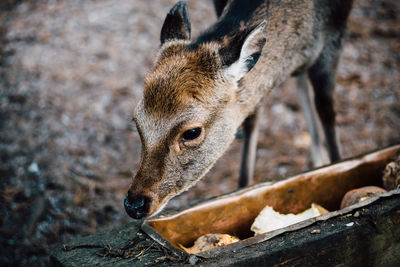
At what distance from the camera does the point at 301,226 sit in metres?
2.35

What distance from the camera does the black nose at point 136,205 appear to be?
2.51m

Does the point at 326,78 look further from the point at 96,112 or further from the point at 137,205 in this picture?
the point at 96,112

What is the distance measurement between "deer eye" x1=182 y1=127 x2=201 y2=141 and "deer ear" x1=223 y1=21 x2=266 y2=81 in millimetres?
471

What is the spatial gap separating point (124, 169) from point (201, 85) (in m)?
2.62

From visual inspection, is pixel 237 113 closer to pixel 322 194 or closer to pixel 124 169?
pixel 322 194

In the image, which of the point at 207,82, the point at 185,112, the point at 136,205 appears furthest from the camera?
the point at 207,82

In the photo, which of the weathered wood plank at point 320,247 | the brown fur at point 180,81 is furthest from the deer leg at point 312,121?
the weathered wood plank at point 320,247

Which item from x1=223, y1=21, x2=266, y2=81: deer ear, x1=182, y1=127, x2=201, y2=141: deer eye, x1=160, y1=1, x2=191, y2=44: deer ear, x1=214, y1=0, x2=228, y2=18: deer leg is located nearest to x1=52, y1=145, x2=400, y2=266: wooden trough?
x1=182, y1=127, x2=201, y2=141: deer eye

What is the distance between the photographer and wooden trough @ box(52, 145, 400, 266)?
2234mm

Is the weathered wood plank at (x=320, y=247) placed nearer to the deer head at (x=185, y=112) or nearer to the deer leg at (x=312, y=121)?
the deer head at (x=185, y=112)

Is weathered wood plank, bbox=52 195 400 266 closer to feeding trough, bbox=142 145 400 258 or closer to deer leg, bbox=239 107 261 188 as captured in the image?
feeding trough, bbox=142 145 400 258

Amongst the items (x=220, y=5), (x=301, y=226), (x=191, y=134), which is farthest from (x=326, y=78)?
(x=301, y=226)

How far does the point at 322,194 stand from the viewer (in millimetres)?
3074

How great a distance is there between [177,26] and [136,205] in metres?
1.52
